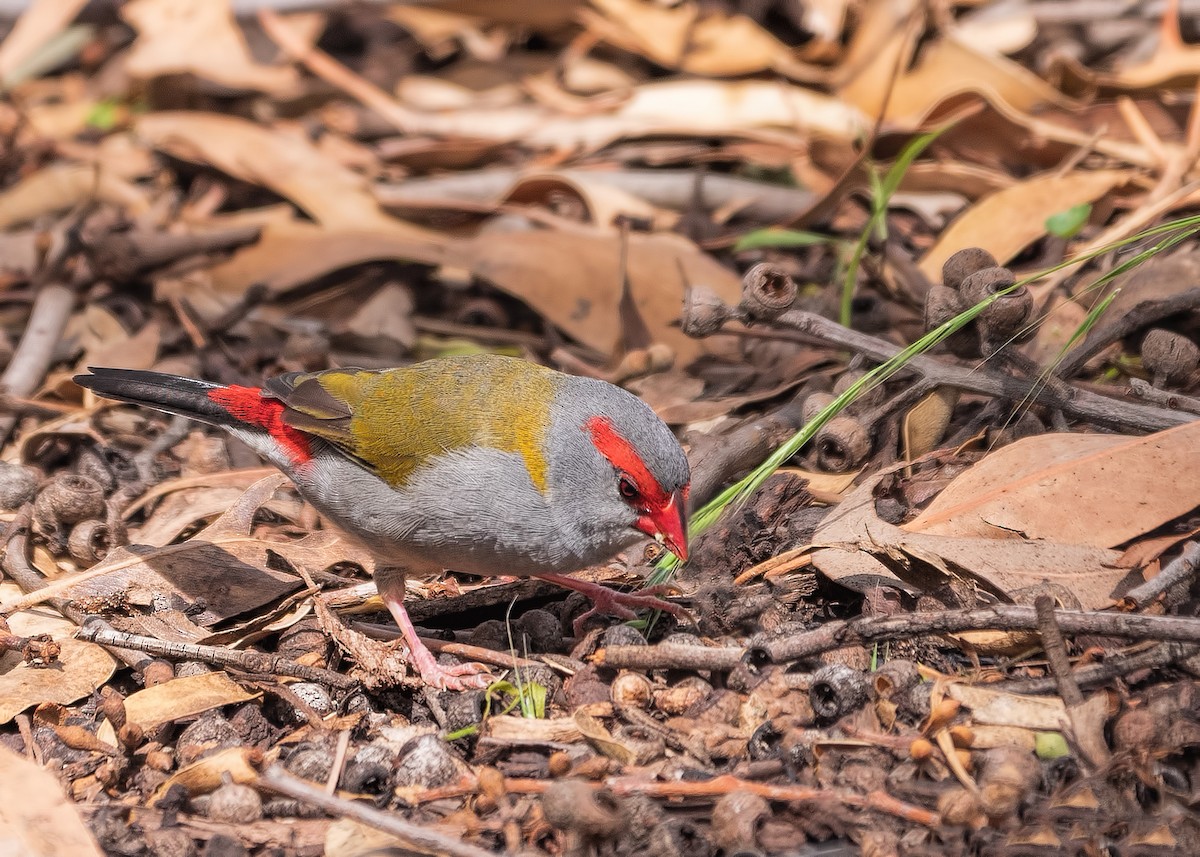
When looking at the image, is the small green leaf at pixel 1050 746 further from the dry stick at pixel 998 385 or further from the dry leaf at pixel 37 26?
the dry leaf at pixel 37 26

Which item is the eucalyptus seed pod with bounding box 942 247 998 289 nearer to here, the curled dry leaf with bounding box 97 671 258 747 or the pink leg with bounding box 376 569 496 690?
the pink leg with bounding box 376 569 496 690

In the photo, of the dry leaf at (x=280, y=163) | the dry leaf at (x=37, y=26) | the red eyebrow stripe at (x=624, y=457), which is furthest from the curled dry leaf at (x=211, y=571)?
the dry leaf at (x=37, y=26)

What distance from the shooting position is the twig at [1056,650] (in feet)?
9.04

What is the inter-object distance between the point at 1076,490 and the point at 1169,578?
468mm

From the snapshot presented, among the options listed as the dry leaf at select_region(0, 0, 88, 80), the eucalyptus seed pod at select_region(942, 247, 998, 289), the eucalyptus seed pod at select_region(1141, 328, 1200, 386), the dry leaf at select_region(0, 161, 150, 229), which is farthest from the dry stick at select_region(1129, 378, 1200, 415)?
the dry leaf at select_region(0, 0, 88, 80)

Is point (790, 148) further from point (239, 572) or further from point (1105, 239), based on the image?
point (239, 572)

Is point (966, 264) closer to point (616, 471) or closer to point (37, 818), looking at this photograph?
point (616, 471)

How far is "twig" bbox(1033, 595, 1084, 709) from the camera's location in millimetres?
2756

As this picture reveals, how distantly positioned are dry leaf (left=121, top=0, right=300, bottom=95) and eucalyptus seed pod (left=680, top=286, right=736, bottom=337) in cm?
398

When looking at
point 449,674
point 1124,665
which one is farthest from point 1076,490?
point 449,674

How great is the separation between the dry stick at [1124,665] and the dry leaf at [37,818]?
223 centimetres

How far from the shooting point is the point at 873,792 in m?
2.72

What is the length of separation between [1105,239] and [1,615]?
4077mm

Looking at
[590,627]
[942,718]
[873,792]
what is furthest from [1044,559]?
[590,627]
